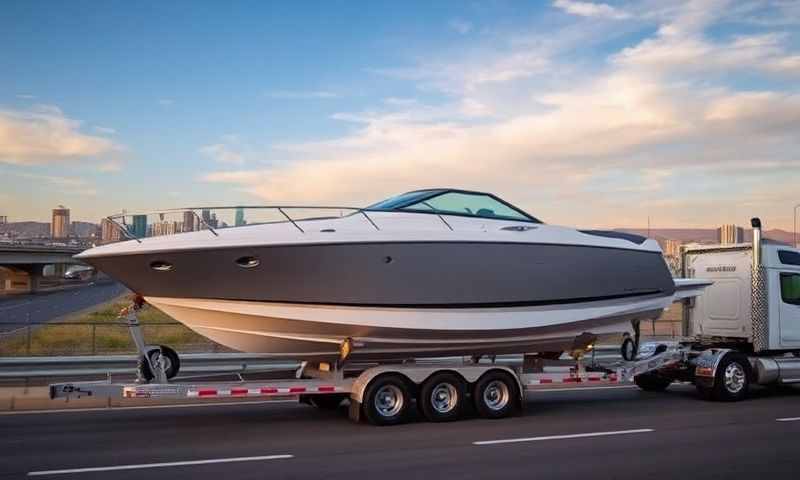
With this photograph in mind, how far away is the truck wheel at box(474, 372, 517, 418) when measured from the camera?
38.2 feet

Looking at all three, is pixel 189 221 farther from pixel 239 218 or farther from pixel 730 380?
pixel 730 380

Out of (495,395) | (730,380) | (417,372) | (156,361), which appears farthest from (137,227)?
(730,380)

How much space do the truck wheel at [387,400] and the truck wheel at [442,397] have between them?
0.81 feet

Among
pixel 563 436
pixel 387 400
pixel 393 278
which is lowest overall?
pixel 563 436

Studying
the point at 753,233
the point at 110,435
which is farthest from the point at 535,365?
the point at 110,435

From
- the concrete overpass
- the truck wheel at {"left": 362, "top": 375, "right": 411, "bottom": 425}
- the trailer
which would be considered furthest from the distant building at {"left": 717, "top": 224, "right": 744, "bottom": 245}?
the concrete overpass

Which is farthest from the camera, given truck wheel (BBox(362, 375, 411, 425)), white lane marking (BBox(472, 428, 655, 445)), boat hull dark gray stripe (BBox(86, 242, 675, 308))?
truck wheel (BBox(362, 375, 411, 425))

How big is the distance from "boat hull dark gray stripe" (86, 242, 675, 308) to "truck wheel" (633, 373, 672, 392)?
3110 mm

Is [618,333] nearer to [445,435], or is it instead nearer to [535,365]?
[535,365]

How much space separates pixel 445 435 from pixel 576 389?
612 cm

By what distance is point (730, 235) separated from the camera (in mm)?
15688

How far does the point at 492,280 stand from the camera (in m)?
11.5

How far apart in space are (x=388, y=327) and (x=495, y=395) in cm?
208

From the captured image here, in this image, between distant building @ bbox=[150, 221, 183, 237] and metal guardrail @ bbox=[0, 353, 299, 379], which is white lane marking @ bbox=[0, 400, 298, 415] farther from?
distant building @ bbox=[150, 221, 183, 237]
